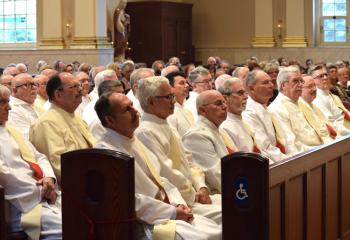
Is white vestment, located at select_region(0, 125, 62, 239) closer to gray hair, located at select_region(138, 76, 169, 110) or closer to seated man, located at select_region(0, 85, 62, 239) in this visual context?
seated man, located at select_region(0, 85, 62, 239)

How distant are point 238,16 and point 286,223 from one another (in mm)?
16043

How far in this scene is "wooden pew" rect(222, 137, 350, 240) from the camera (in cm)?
404

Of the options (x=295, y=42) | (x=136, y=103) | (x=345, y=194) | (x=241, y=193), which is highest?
(x=295, y=42)

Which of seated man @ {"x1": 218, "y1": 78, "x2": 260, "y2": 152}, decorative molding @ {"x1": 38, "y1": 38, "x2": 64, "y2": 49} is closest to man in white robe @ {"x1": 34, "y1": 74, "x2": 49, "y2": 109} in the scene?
seated man @ {"x1": 218, "y1": 78, "x2": 260, "y2": 152}

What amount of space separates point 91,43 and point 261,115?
914cm

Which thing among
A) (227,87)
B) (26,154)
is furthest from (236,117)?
(26,154)

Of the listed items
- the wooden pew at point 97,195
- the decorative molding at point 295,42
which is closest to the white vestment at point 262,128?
the wooden pew at point 97,195

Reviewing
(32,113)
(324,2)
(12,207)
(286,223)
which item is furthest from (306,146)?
(324,2)

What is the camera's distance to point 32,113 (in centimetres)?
684

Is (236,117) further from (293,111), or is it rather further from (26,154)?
(26,154)

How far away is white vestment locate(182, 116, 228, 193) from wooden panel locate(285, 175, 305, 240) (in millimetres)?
997

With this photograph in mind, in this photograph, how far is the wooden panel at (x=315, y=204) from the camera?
4.88 meters

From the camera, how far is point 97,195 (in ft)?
13.2

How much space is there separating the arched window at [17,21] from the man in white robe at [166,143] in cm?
1338
